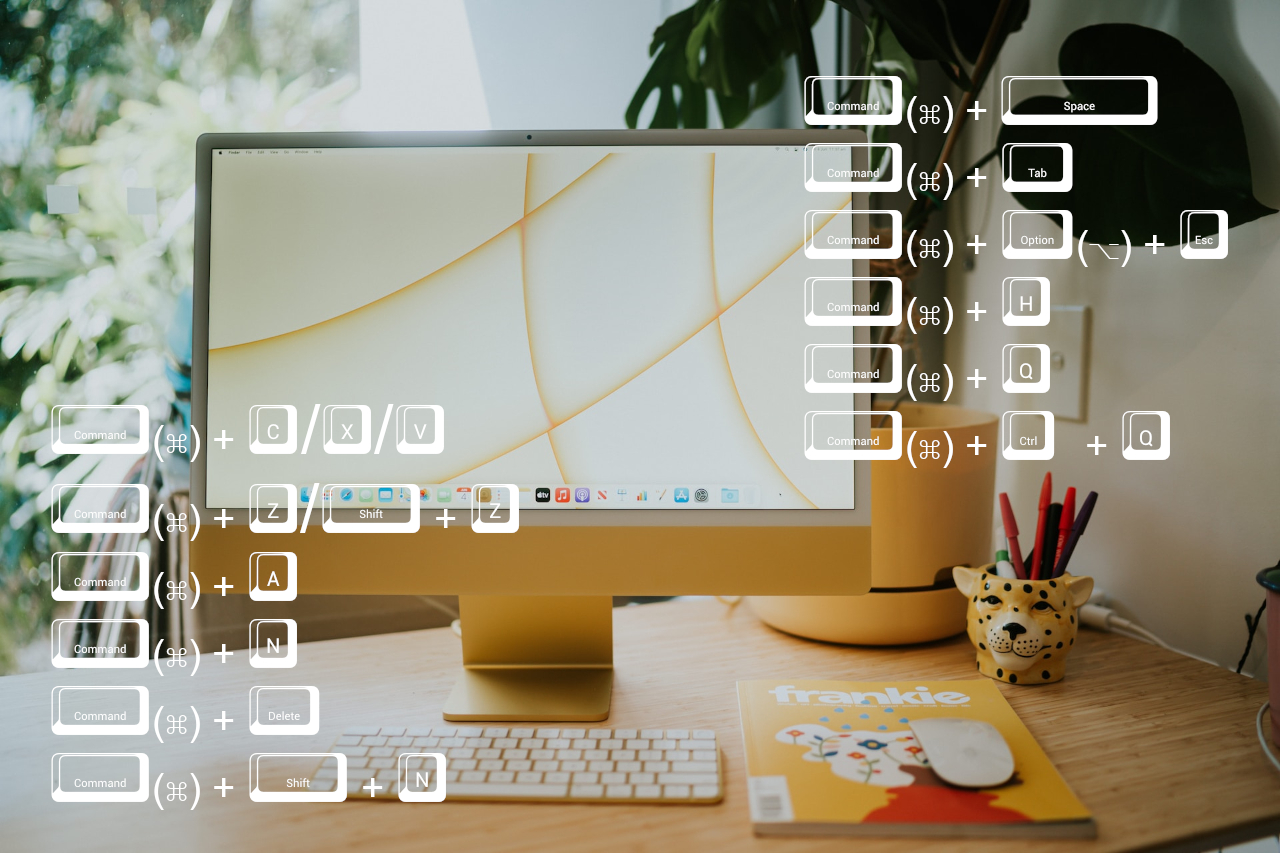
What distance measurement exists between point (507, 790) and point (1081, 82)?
85 centimetres

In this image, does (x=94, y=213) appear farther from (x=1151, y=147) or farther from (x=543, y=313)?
(x=1151, y=147)

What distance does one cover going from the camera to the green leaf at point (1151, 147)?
0.75 metres

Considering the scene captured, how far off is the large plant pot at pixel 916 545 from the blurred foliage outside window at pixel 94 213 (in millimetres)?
811

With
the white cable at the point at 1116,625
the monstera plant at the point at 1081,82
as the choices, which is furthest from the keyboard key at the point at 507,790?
the monstera plant at the point at 1081,82

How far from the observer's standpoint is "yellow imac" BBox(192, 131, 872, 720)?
0.67 m

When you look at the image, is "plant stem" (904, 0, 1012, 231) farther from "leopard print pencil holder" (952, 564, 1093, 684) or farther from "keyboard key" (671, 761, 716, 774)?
"keyboard key" (671, 761, 716, 774)

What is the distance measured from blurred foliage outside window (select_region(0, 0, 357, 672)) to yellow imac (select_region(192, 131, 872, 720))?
16.2 inches

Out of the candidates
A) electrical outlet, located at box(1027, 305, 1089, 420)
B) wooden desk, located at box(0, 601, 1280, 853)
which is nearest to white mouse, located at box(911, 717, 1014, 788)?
wooden desk, located at box(0, 601, 1280, 853)

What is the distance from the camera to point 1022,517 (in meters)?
1.05

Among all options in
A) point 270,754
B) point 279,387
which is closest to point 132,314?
point 279,387

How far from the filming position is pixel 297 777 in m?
0.60

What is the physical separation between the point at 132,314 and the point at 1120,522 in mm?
1207

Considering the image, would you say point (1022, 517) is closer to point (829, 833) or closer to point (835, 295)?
point (835, 295)

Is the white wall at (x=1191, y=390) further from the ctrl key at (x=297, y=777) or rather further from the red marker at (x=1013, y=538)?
the ctrl key at (x=297, y=777)
